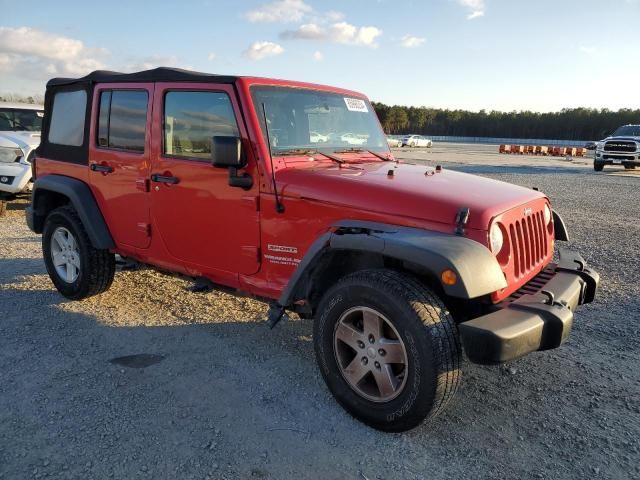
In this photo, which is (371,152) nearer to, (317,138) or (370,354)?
(317,138)

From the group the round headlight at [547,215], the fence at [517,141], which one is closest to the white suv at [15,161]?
the round headlight at [547,215]

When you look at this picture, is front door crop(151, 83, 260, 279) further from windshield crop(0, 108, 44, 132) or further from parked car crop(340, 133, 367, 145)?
windshield crop(0, 108, 44, 132)

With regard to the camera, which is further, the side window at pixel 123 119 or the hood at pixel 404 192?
the side window at pixel 123 119

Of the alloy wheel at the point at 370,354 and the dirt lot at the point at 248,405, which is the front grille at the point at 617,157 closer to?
the dirt lot at the point at 248,405

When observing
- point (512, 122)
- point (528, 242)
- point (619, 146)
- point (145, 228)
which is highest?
point (512, 122)

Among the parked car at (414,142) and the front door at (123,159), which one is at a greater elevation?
the parked car at (414,142)

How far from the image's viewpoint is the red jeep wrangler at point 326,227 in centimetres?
270

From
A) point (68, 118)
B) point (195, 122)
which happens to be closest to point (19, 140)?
point (68, 118)

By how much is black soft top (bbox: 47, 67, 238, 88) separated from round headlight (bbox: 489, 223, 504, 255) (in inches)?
78.5

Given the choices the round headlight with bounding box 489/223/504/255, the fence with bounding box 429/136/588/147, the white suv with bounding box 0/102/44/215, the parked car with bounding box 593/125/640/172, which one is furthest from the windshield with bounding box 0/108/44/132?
the fence with bounding box 429/136/588/147

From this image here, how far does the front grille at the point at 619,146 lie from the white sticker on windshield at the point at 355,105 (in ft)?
69.6

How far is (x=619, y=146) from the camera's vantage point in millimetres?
21641

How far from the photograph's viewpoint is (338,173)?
11.1ft

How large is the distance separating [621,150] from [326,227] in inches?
898
